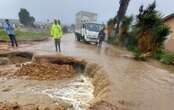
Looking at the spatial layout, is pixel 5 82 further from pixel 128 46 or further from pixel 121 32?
pixel 121 32

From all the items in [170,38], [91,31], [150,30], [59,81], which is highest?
[150,30]

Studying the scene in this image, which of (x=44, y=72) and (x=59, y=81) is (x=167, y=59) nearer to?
(x=59, y=81)

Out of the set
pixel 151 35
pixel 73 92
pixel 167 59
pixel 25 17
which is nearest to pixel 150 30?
pixel 151 35

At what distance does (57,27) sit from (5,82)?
585 cm

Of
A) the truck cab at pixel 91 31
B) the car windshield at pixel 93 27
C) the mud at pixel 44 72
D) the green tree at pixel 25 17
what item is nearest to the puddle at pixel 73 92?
the mud at pixel 44 72

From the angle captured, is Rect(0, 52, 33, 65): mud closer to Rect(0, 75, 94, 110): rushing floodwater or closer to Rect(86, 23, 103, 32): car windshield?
Rect(0, 75, 94, 110): rushing floodwater

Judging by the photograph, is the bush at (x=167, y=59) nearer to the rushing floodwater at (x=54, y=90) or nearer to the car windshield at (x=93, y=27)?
the rushing floodwater at (x=54, y=90)

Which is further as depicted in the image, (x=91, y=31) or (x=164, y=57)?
(x=91, y=31)

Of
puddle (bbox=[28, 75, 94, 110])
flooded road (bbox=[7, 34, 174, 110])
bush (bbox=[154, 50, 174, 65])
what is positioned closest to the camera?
flooded road (bbox=[7, 34, 174, 110])

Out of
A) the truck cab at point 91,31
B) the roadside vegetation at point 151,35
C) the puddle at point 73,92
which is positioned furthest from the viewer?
the truck cab at point 91,31

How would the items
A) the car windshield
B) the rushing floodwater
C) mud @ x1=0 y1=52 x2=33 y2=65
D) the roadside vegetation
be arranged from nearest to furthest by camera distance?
the rushing floodwater, mud @ x1=0 y1=52 x2=33 y2=65, the roadside vegetation, the car windshield

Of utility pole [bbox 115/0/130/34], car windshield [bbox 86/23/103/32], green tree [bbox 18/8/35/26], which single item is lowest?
green tree [bbox 18/8/35/26]

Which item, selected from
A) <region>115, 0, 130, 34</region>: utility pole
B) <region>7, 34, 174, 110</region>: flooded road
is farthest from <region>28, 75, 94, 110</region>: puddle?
<region>115, 0, 130, 34</region>: utility pole

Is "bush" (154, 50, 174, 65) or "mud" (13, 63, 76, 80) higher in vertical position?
"mud" (13, 63, 76, 80)
